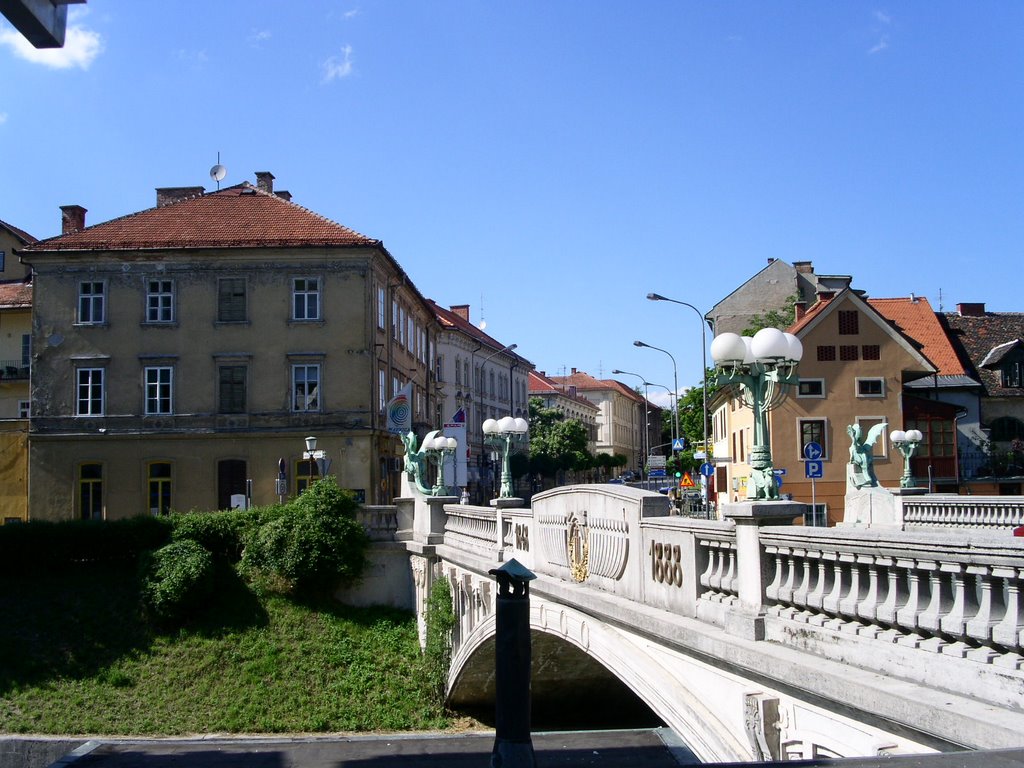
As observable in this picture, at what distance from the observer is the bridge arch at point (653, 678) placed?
768 cm

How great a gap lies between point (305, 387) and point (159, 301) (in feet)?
21.1

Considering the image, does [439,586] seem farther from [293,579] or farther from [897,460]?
[897,460]

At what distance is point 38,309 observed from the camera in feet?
125

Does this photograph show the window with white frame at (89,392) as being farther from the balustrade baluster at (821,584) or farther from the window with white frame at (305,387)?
the balustrade baluster at (821,584)

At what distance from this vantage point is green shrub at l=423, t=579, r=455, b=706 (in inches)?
889

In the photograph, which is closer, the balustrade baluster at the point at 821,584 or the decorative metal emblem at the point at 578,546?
the balustrade baluster at the point at 821,584

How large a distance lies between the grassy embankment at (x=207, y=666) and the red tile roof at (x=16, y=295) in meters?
21.0

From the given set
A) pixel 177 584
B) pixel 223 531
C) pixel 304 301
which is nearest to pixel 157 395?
pixel 304 301

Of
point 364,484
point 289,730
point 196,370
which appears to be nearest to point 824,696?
point 289,730

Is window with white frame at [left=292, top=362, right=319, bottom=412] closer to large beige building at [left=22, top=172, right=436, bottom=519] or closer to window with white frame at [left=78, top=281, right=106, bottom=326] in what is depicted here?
large beige building at [left=22, top=172, right=436, bottom=519]

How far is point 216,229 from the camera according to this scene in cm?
3931

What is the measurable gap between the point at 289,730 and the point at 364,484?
48.1ft

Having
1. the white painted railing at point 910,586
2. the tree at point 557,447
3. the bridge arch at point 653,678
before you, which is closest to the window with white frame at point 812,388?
the bridge arch at point 653,678

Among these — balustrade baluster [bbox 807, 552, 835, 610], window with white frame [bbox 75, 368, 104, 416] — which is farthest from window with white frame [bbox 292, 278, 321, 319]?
balustrade baluster [bbox 807, 552, 835, 610]
